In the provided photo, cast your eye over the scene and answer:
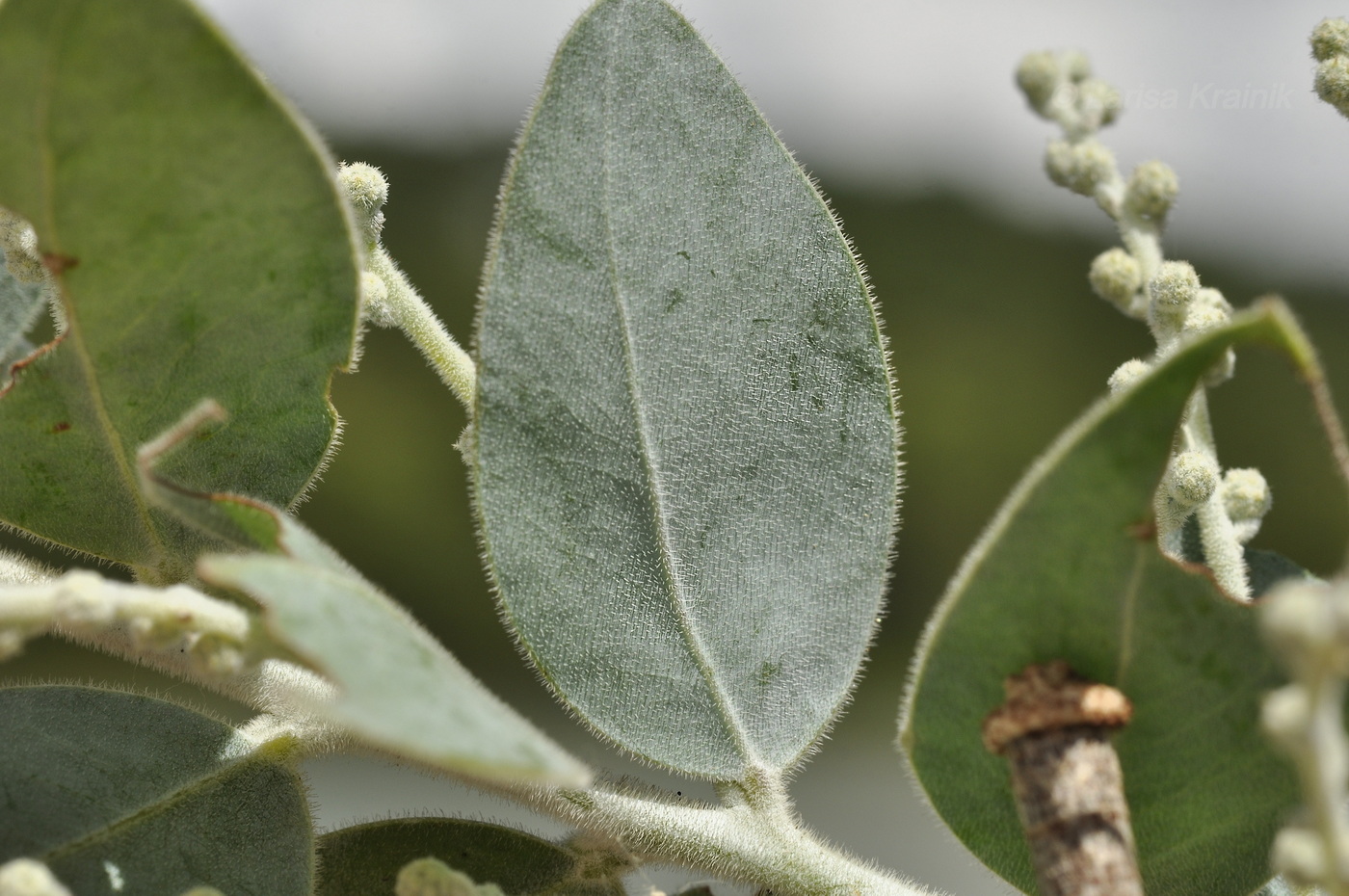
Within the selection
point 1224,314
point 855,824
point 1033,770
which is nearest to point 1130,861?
point 1033,770

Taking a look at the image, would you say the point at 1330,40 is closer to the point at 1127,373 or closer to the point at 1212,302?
the point at 1212,302

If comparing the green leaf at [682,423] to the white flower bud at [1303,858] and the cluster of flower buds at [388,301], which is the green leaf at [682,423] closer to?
the cluster of flower buds at [388,301]

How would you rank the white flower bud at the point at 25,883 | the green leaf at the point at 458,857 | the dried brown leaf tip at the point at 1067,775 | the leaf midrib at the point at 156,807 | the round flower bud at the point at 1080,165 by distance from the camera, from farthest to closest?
the round flower bud at the point at 1080,165 → the green leaf at the point at 458,857 → the leaf midrib at the point at 156,807 → the dried brown leaf tip at the point at 1067,775 → the white flower bud at the point at 25,883

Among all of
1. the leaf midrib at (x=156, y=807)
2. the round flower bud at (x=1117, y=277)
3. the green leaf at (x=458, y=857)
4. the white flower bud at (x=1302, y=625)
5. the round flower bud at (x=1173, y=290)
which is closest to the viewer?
the white flower bud at (x=1302, y=625)

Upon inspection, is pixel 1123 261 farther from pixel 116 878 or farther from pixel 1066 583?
pixel 116 878

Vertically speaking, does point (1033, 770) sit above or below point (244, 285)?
below

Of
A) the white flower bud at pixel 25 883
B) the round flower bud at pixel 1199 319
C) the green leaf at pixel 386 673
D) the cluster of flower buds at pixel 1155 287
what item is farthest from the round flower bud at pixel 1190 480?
the white flower bud at pixel 25 883
